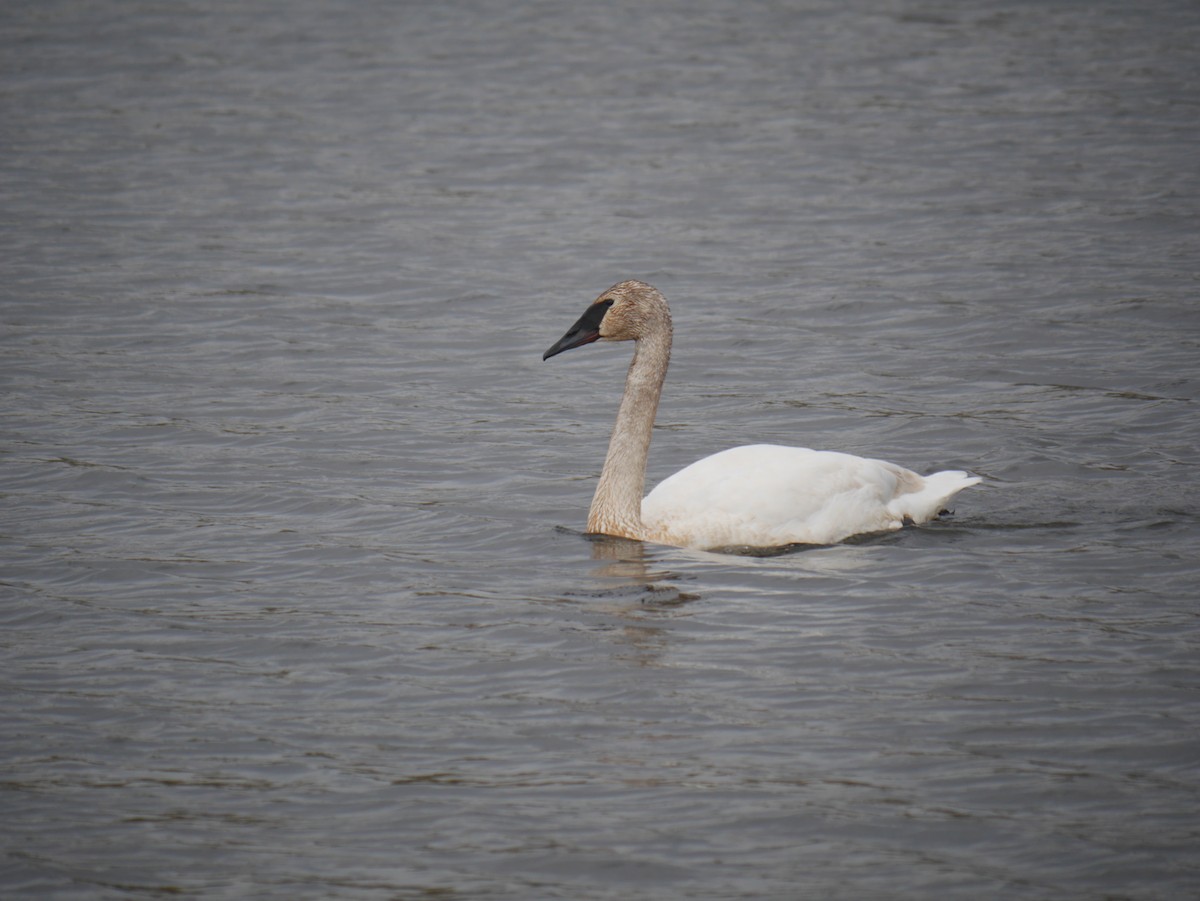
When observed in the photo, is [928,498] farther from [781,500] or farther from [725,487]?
[725,487]

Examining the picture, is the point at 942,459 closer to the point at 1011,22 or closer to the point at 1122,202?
the point at 1122,202

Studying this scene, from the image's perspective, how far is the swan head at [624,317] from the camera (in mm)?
10086

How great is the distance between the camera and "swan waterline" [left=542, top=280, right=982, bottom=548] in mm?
9602

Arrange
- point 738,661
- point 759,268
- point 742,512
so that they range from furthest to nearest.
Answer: point 759,268, point 742,512, point 738,661

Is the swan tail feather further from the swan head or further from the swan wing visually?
the swan head

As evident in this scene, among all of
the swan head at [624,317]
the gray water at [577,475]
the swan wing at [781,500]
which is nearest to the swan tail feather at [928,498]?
the swan wing at [781,500]

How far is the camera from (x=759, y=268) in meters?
17.1

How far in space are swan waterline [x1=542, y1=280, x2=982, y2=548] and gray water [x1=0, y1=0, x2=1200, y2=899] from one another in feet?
0.72

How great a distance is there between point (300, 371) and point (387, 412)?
4.60 feet

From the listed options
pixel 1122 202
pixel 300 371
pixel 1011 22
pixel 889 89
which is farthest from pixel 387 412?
pixel 1011 22

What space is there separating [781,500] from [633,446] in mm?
999

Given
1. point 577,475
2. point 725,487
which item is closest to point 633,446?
point 725,487

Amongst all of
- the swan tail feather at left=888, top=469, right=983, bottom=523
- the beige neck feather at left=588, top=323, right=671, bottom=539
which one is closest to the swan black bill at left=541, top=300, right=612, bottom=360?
the beige neck feather at left=588, top=323, right=671, bottom=539

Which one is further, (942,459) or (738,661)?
(942,459)
